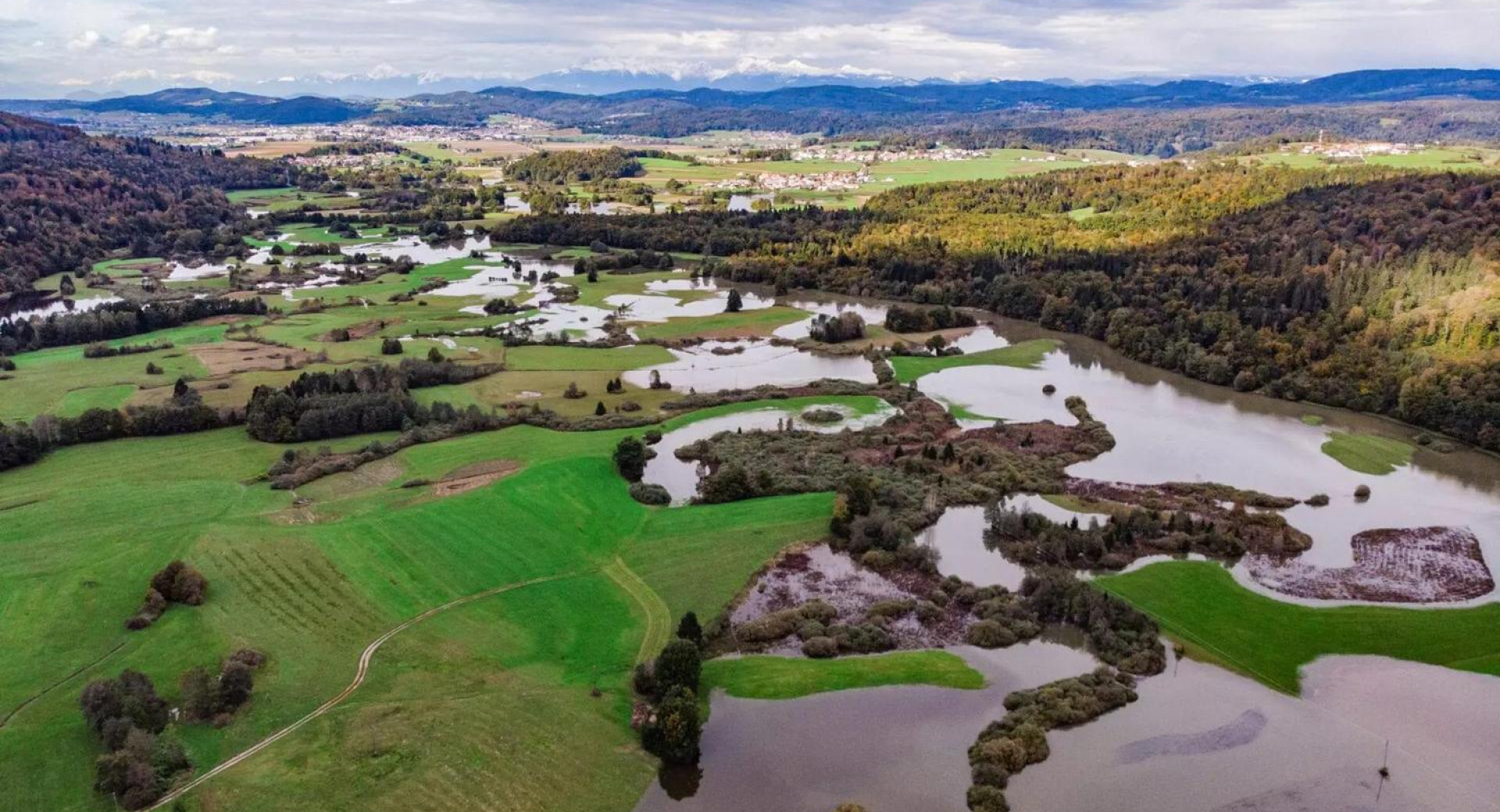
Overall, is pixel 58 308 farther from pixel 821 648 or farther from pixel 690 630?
pixel 821 648

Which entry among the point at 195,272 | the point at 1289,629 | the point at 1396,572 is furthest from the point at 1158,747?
the point at 195,272

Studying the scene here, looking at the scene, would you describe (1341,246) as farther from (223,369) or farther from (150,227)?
(150,227)

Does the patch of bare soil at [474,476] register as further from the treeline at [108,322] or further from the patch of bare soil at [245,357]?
the treeline at [108,322]

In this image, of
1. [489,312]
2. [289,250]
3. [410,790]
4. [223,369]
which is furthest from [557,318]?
[410,790]

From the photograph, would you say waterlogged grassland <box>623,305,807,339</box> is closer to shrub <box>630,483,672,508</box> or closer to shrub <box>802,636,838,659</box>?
shrub <box>630,483,672,508</box>

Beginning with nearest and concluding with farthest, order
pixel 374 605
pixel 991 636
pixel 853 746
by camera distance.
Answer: pixel 853 746 → pixel 991 636 → pixel 374 605

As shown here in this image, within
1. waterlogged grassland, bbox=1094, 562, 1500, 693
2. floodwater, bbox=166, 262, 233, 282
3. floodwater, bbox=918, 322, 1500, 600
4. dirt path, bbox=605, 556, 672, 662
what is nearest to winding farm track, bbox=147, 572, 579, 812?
dirt path, bbox=605, 556, 672, 662
